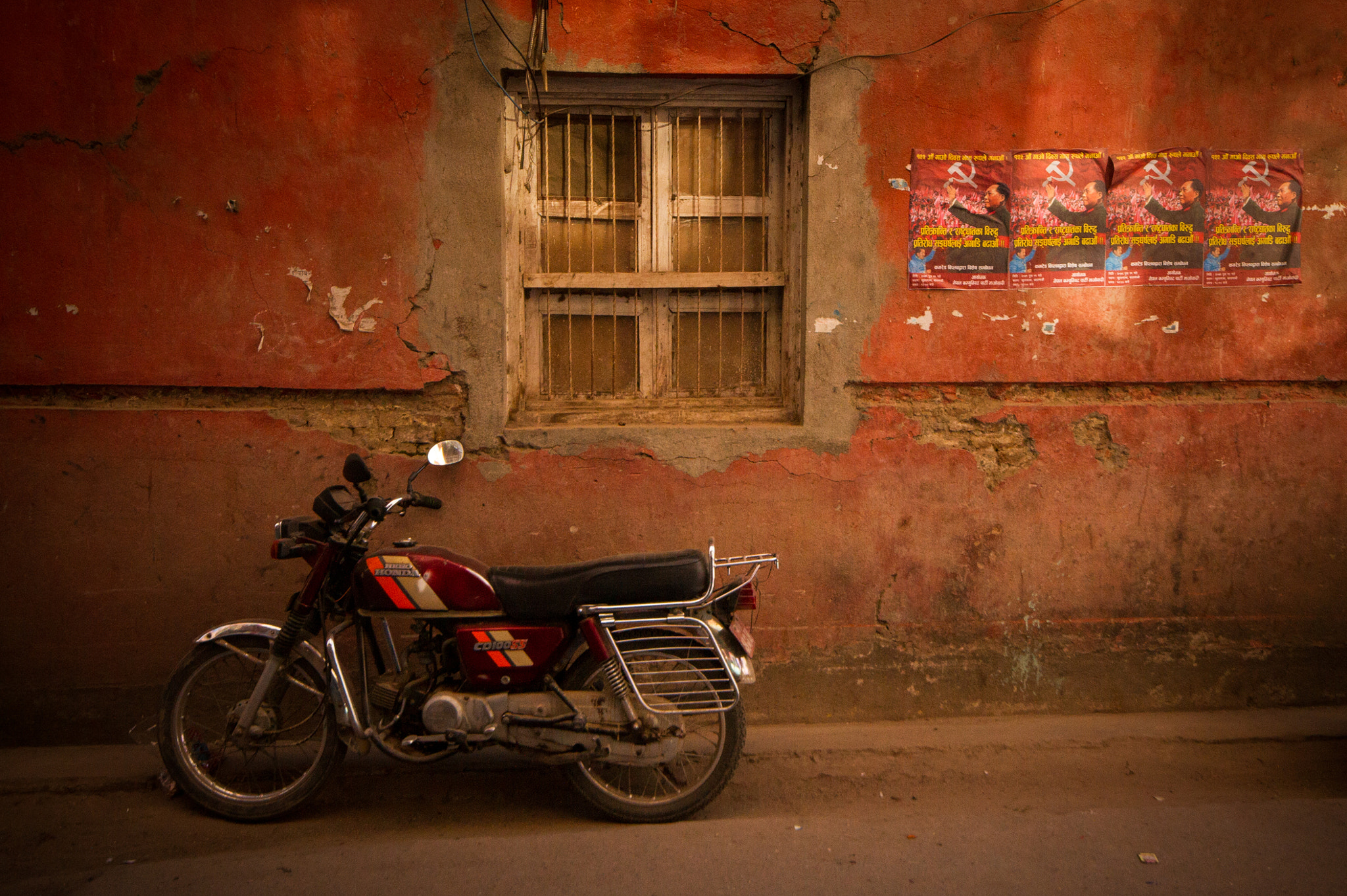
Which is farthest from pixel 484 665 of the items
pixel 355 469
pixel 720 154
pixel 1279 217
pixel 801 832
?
pixel 1279 217

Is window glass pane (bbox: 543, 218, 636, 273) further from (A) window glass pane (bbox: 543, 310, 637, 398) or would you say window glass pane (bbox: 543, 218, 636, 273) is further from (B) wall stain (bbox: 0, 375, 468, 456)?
(B) wall stain (bbox: 0, 375, 468, 456)

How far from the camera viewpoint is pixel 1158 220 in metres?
3.85

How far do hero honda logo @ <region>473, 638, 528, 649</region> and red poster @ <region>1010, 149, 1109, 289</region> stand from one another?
107 inches

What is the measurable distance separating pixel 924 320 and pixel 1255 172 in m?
1.71

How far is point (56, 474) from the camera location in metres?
3.58

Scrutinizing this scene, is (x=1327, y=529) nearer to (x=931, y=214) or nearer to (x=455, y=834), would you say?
(x=931, y=214)

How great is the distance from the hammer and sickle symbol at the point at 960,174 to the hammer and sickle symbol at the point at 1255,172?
1269 millimetres

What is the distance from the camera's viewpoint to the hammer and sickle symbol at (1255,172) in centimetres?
384

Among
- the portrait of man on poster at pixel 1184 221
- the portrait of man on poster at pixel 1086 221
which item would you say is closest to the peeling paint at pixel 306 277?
the portrait of man on poster at pixel 1086 221

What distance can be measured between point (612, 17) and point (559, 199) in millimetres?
824

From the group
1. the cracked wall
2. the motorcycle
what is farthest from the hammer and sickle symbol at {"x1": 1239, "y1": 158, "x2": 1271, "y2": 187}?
the motorcycle

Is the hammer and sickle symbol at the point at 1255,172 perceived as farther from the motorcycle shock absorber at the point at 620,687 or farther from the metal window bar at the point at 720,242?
the motorcycle shock absorber at the point at 620,687

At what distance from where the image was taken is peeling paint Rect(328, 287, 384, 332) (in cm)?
363

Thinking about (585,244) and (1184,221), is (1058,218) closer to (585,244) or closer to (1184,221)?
(1184,221)
